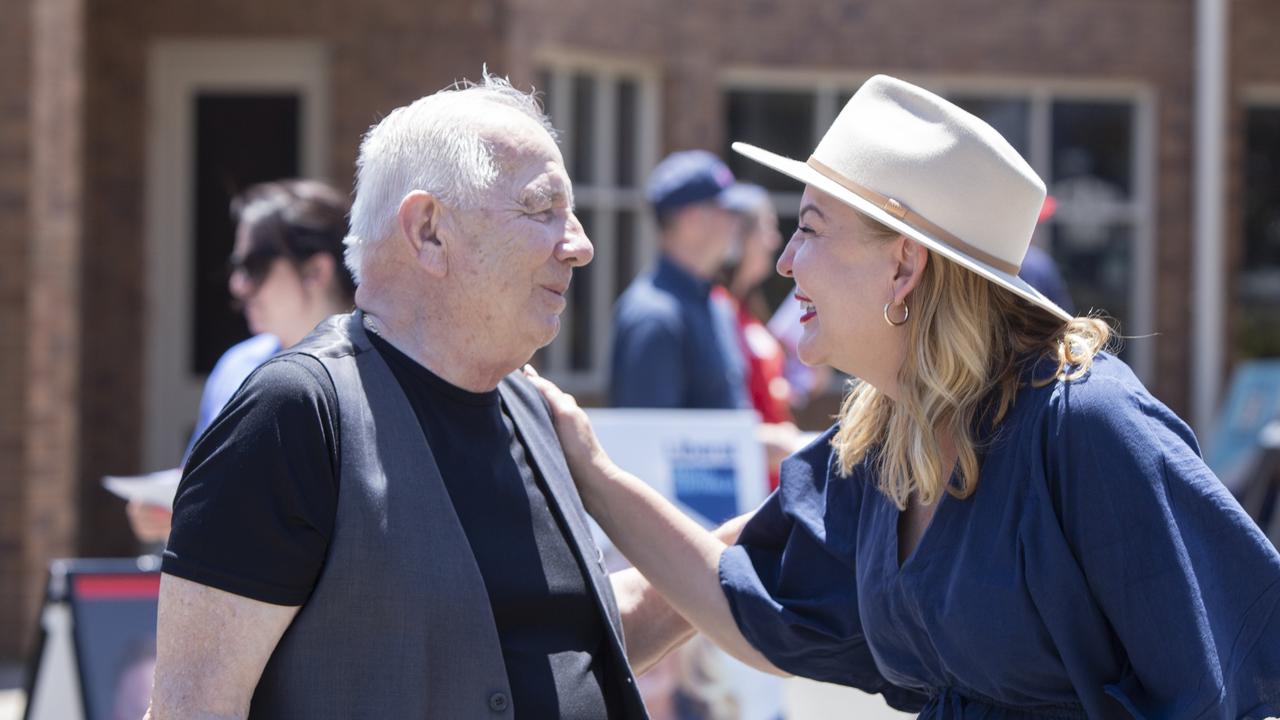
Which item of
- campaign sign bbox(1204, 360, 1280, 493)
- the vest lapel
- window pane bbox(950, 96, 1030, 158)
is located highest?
window pane bbox(950, 96, 1030, 158)

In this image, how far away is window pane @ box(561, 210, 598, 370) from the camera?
36.8 feet

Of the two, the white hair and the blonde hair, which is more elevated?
the white hair

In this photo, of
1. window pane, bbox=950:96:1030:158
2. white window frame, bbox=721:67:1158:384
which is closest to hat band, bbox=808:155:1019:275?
white window frame, bbox=721:67:1158:384

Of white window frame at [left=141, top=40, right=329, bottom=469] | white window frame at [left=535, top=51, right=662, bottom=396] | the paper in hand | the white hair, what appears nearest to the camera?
the white hair

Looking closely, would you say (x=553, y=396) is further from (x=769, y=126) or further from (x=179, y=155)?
(x=769, y=126)

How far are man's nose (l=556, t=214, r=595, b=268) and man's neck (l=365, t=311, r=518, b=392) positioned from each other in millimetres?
224

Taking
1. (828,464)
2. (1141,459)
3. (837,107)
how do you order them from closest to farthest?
(1141,459)
(828,464)
(837,107)

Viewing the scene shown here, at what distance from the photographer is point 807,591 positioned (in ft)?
9.14

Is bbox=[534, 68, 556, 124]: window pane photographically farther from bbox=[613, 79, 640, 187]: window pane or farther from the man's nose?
the man's nose

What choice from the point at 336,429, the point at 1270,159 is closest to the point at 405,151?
the point at 336,429

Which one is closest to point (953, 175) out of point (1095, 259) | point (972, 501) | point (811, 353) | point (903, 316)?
point (903, 316)

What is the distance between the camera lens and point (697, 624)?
2.87 m

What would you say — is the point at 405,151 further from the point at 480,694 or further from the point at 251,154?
the point at 251,154

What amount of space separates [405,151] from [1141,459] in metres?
1.25
